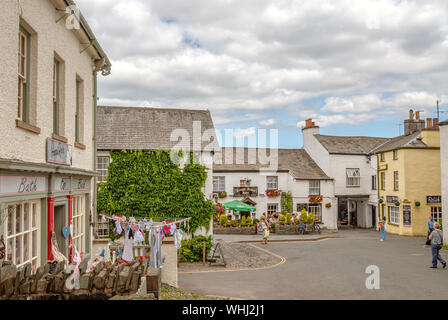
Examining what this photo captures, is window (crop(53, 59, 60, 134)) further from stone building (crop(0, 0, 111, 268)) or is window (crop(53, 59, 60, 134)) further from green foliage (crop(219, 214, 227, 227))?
green foliage (crop(219, 214, 227, 227))

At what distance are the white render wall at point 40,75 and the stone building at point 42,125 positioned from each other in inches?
0.5

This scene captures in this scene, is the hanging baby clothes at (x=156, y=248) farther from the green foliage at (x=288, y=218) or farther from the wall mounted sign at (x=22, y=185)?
the green foliage at (x=288, y=218)

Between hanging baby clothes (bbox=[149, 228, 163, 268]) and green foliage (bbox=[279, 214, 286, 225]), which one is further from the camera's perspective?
green foliage (bbox=[279, 214, 286, 225])

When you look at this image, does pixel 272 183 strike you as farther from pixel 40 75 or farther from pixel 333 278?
pixel 40 75

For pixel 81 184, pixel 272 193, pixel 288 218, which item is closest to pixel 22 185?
pixel 81 184

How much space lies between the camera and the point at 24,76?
7.19m

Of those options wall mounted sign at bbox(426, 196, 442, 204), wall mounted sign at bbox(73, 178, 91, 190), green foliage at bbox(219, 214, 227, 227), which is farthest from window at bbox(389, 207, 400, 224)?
wall mounted sign at bbox(73, 178, 91, 190)

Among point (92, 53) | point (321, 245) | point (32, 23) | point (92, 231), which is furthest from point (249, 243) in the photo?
point (32, 23)

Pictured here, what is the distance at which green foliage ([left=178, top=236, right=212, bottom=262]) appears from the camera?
746 inches

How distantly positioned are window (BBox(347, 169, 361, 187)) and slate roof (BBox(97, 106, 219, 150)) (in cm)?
1964

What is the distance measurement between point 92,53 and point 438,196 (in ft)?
91.0

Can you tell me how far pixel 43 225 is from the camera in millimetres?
8086

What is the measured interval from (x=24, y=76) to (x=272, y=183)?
2933 cm

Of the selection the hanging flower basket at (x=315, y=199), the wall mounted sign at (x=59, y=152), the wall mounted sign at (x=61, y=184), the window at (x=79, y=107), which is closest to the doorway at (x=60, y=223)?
the wall mounted sign at (x=61, y=184)
